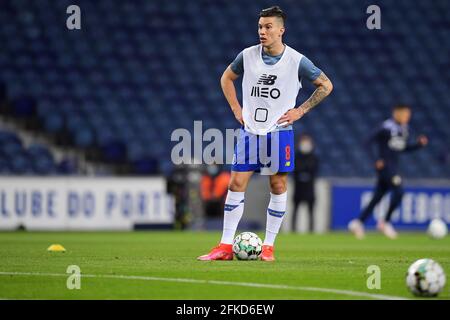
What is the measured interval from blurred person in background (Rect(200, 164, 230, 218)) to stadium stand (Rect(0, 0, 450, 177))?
1.44 metres

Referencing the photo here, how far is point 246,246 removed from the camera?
10.0 meters

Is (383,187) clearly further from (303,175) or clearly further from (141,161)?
(141,161)

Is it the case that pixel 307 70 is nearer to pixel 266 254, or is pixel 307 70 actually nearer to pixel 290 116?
pixel 290 116

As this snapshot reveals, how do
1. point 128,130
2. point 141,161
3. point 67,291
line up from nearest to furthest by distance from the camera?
point 67,291 < point 141,161 < point 128,130

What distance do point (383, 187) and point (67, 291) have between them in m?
11.4

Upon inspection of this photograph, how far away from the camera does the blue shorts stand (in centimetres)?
996

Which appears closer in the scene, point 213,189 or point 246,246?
point 246,246

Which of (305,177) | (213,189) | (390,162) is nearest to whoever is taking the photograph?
(390,162)

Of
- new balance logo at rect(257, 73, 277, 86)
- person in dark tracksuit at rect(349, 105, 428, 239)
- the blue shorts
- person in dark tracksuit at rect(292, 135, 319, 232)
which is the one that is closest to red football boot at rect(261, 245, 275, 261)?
the blue shorts

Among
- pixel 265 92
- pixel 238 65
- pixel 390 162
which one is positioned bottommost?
pixel 390 162

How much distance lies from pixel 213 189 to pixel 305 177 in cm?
192

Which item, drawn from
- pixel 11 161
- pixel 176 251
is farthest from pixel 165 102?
pixel 176 251

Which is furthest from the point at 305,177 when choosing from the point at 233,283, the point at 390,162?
the point at 233,283

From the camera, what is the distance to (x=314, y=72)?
10.0 meters
